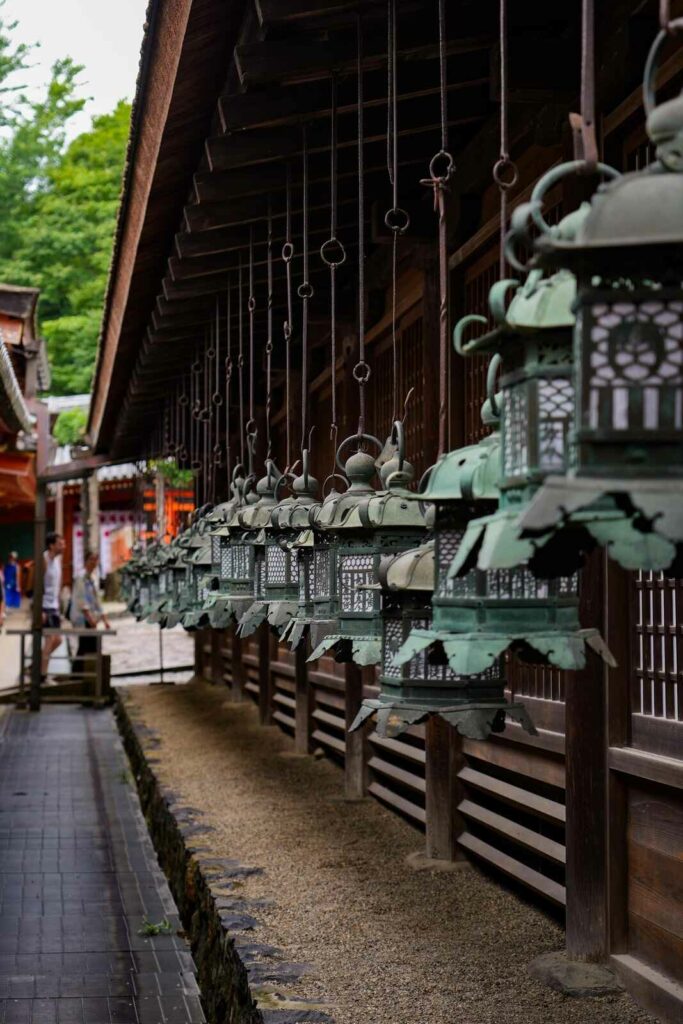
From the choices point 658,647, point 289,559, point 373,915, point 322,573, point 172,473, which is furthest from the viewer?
point 172,473

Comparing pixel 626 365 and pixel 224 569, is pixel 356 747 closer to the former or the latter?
pixel 224 569

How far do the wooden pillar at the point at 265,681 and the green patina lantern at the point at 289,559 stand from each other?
10513 millimetres

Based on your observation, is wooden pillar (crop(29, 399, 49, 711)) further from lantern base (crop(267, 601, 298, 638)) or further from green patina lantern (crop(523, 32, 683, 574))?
green patina lantern (crop(523, 32, 683, 574))

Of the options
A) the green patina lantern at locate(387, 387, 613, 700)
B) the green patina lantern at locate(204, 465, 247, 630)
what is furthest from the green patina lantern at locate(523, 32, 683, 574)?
the green patina lantern at locate(204, 465, 247, 630)

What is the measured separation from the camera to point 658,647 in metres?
5.75

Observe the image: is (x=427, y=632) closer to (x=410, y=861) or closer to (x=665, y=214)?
(x=665, y=214)

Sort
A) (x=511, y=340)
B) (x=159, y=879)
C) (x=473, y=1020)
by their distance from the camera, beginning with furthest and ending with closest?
(x=159, y=879) < (x=473, y=1020) < (x=511, y=340)

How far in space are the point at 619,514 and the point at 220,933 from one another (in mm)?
5302

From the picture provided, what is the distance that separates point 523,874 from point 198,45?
4256mm

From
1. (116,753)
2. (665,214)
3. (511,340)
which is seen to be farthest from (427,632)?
(116,753)

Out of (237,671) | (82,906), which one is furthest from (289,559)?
(237,671)

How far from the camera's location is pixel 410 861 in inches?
346

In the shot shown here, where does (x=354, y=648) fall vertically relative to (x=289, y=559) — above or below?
below

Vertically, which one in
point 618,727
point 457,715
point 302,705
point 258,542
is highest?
point 258,542
